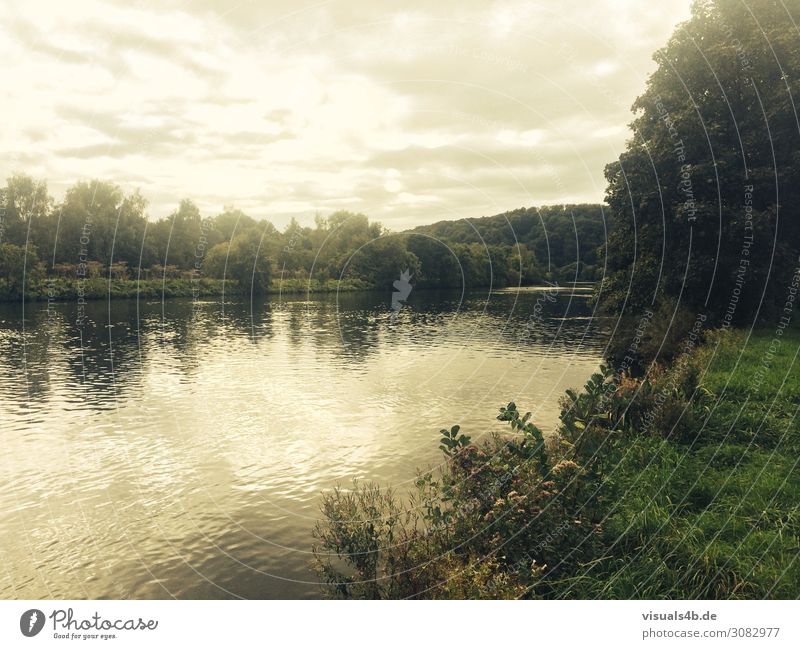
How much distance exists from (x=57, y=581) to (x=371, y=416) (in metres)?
17.1

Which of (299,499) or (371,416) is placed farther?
(371,416)

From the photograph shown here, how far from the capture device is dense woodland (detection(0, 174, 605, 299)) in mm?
122438

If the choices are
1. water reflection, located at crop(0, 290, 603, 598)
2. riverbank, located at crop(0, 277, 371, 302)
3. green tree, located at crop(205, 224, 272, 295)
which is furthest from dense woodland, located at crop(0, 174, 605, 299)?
water reflection, located at crop(0, 290, 603, 598)

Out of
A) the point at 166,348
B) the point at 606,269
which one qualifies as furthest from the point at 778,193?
the point at 166,348

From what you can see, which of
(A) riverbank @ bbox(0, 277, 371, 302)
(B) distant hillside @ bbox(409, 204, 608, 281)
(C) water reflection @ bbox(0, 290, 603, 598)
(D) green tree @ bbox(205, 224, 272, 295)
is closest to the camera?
(C) water reflection @ bbox(0, 290, 603, 598)

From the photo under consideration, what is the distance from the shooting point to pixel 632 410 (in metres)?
20.3

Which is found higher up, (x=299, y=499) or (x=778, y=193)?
(x=778, y=193)

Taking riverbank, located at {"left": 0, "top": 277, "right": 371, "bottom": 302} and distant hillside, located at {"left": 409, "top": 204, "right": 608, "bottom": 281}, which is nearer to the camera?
distant hillside, located at {"left": 409, "top": 204, "right": 608, "bottom": 281}

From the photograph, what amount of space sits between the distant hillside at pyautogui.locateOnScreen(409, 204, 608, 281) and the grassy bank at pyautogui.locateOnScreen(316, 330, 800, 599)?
33400mm

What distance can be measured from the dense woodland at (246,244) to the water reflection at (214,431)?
203ft

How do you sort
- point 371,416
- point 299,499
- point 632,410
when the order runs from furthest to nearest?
point 371,416 < point 632,410 < point 299,499

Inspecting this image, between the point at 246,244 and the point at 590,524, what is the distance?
12367 cm

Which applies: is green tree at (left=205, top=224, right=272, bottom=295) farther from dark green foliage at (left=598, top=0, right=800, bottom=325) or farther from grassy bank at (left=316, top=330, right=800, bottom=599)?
grassy bank at (left=316, top=330, right=800, bottom=599)
